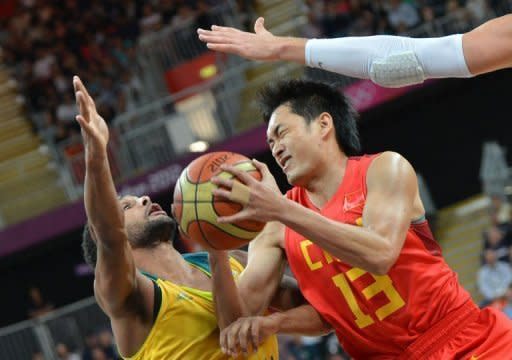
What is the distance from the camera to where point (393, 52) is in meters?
4.40

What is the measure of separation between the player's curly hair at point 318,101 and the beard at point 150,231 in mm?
805

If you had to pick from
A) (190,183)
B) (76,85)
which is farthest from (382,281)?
(76,85)

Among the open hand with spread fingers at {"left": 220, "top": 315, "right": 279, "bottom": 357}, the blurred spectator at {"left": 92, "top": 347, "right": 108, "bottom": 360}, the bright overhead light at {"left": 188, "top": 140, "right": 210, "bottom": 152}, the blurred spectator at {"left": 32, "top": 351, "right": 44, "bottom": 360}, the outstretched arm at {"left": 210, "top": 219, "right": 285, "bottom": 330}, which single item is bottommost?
the blurred spectator at {"left": 92, "top": 347, "right": 108, "bottom": 360}

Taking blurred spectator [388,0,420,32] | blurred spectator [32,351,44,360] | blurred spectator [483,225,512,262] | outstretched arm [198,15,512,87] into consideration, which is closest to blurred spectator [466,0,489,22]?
blurred spectator [388,0,420,32]

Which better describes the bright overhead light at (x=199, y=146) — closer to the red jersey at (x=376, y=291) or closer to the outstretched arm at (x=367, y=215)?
the red jersey at (x=376, y=291)

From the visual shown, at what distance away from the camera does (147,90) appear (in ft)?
54.5

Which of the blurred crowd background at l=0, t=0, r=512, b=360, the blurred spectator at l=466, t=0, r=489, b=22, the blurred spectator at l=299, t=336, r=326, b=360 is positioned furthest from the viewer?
the blurred spectator at l=466, t=0, r=489, b=22

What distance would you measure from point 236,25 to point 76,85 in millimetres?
11884

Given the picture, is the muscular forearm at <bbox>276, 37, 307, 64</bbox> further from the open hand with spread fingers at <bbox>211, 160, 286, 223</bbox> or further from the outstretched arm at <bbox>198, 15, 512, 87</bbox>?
the open hand with spread fingers at <bbox>211, 160, 286, 223</bbox>

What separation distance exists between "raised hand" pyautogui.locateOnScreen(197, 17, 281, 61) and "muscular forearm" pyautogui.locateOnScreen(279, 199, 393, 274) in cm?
88

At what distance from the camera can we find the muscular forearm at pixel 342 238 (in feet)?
13.3

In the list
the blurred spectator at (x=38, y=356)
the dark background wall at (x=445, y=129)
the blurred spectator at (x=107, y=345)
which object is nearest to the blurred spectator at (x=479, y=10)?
the dark background wall at (x=445, y=129)

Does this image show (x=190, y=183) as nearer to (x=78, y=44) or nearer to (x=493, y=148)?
(x=493, y=148)

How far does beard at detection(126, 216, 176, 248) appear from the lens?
17.5 ft
